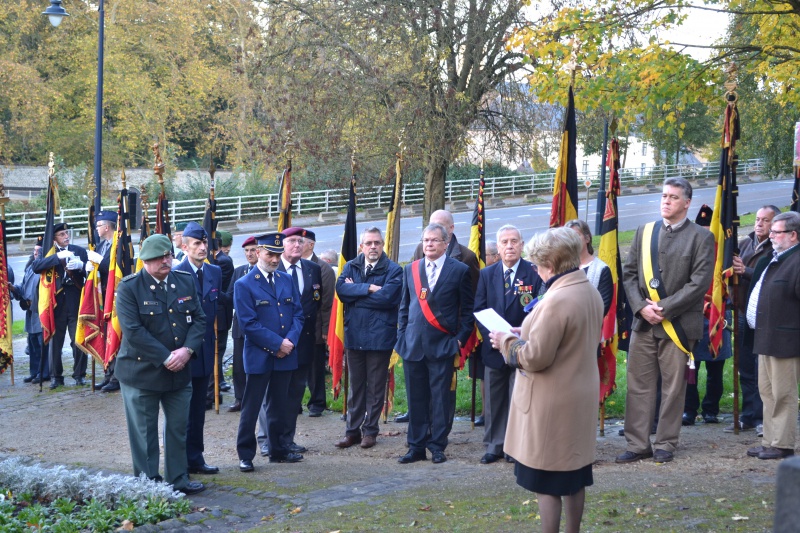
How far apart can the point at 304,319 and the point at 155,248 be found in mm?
2003

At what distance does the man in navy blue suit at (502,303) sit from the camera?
26.3 feet

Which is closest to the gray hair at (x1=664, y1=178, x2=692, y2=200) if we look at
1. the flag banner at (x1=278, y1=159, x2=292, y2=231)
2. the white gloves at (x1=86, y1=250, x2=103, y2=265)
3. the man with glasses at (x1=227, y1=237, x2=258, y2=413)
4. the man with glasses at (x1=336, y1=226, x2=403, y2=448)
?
the man with glasses at (x1=336, y1=226, x2=403, y2=448)

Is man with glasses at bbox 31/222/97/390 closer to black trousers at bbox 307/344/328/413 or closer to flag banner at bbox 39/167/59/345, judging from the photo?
flag banner at bbox 39/167/59/345

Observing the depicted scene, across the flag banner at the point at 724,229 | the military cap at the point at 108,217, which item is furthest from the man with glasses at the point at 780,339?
the military cap at the point at 108,217

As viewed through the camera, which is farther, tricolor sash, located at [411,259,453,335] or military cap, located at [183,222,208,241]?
military cap, located at [183,222,208,241]

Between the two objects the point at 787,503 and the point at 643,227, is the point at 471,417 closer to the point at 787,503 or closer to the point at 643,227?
the point at 643,227

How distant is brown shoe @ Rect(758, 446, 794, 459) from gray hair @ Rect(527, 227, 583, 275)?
3236mm

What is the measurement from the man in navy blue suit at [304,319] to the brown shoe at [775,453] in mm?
4022

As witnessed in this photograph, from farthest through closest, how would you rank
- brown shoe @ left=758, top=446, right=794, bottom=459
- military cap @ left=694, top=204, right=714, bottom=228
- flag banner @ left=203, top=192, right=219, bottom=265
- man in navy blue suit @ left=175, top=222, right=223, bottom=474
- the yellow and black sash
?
flag banner @ left=203, top=192, right=219, bottom=265, military cap @ left=694, top=204, right=714, bottom=228, man in navy blue suit @ left=175, top=222, right=223, bottom=474, the yellow and black sash, brown shoe @ left=758, top=446, right=794, bottom=459

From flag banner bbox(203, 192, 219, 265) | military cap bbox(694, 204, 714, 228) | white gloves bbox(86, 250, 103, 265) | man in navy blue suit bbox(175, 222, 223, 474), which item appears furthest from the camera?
white gloves bbox(86, 250, 103, 265)

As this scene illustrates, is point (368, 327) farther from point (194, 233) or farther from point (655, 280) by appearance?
point (655, 280)

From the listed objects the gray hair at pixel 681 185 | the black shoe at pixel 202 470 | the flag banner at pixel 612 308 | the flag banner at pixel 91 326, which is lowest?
the black shoe at pixel 202 470

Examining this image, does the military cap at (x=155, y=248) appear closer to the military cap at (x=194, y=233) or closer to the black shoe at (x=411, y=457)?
the military cap at (x=194, y=233)

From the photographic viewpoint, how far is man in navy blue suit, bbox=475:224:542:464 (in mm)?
8023
